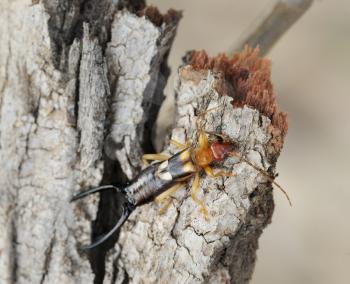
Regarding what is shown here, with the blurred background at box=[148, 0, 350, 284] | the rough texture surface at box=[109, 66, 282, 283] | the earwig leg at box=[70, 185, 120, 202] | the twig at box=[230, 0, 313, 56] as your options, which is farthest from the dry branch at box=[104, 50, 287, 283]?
the blurred background at box=[148, 0, 350, 284]

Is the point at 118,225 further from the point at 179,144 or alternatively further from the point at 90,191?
the point at 179,144

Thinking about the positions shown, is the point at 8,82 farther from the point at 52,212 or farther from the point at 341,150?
the point at 341,150

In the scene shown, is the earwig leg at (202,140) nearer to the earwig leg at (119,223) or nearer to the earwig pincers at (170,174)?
the earwig pincers at (170,174)

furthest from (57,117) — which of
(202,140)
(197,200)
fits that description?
(197,200)

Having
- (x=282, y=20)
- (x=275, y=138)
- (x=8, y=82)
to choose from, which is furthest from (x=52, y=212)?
(x=282, y=20)

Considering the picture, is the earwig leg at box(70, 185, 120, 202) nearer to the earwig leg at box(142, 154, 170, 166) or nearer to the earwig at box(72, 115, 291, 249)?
the earwig at box(72, 115, 291, 249)

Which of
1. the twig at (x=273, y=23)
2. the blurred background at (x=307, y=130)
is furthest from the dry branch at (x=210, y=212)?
the blurred background at (x=307, y=130)
